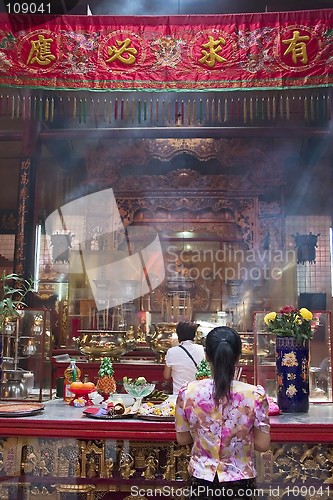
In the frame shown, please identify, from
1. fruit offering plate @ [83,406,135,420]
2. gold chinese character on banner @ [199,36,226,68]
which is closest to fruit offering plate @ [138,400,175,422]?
fruit offering plate @ [83,406,135,420]

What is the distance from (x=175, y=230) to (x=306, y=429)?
5168 millimetres

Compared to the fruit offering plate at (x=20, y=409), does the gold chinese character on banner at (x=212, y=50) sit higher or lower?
higher

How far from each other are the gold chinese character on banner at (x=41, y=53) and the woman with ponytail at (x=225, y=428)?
2837 millimetres

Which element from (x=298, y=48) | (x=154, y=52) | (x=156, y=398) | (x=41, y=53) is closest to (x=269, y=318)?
(x=156, y=398)

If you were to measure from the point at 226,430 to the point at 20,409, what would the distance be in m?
1.22

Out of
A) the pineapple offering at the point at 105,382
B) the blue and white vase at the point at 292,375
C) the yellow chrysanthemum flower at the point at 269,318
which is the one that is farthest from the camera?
the pineapple offering at the point at 105,382

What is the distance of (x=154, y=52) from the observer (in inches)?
153

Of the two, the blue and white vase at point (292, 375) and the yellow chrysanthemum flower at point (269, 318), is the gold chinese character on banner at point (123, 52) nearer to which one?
the yellow chrysanthemum flower at point (269, 318)

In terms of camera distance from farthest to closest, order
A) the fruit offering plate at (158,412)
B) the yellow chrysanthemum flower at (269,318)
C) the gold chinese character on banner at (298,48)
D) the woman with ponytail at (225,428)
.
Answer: the gold chinese character on banner at (298,48) < the yellow chrysanthemum flower at (269,318) < the fruit offering plate at (158,412) < the woman with ponytail at (225,428)

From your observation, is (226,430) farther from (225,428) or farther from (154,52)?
(154,52)

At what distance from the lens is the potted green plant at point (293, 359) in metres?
2.71

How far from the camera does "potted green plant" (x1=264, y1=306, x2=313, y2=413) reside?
271cm

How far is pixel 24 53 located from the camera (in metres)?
3.89

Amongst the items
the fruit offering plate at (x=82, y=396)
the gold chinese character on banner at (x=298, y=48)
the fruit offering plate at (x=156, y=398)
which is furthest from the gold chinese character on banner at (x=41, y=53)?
the fruit offering plate at (x=156, y=398)
